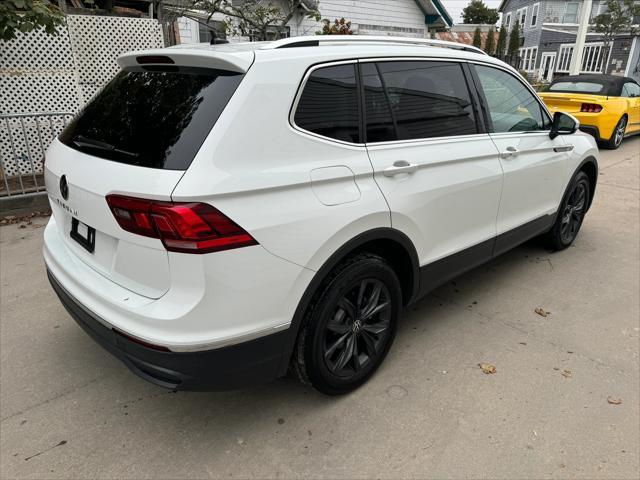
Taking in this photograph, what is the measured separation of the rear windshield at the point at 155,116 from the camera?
6.51 feet

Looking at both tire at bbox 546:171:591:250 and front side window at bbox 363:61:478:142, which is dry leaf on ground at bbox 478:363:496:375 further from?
tire at bbox 546:171:591:250

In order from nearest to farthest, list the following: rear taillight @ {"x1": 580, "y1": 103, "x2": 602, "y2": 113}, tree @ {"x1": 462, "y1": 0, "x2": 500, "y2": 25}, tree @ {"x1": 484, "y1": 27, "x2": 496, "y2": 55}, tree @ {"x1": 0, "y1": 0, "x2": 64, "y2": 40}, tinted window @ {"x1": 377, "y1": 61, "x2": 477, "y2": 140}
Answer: tinted window @ {"x1": 377, "y1": 61, "x2": 477, "y2": 140}
tree @ {"x1": 0, "y1": 0, "x2": 64, "y2": 40}
rear taillight @ {"x1": 580, "y1": 103, "x2": 602, "y2": 113}
tree @ {"x1": 484, "y1": 27, "x2": 496, "y2": 55}
tree @ {"x1": 462, "y1": 0, "x2": 500, "y2": 25}

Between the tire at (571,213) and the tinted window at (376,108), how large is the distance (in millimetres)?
2680

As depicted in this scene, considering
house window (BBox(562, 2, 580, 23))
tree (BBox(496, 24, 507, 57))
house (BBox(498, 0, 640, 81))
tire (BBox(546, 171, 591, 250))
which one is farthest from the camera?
tree (BBox(496, 24, 507, 57))

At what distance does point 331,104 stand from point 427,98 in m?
0.86

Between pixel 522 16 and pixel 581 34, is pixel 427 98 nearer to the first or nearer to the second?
pixel 581 34

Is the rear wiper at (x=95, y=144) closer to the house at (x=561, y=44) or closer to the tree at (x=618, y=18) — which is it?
the tree at (x=618, y=18)

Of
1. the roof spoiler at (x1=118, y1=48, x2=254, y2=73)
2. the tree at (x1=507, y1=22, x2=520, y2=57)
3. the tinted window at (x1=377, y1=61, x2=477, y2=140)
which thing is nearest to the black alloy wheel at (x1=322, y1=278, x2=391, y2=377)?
the tinted window at (x1=377, y1=61, x2=477, y2=140)

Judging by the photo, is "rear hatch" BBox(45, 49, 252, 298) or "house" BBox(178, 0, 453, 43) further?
"house" BBox(178, 0, 453, 43)

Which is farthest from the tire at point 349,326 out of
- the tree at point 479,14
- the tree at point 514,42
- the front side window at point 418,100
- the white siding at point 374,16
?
the tree at point 479,14

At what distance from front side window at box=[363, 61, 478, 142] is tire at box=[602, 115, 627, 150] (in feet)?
29.6

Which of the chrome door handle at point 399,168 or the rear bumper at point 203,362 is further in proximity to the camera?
the chrome door handle at point 399,168

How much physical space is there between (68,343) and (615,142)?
11.5m

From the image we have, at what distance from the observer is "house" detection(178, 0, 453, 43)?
413 inches
